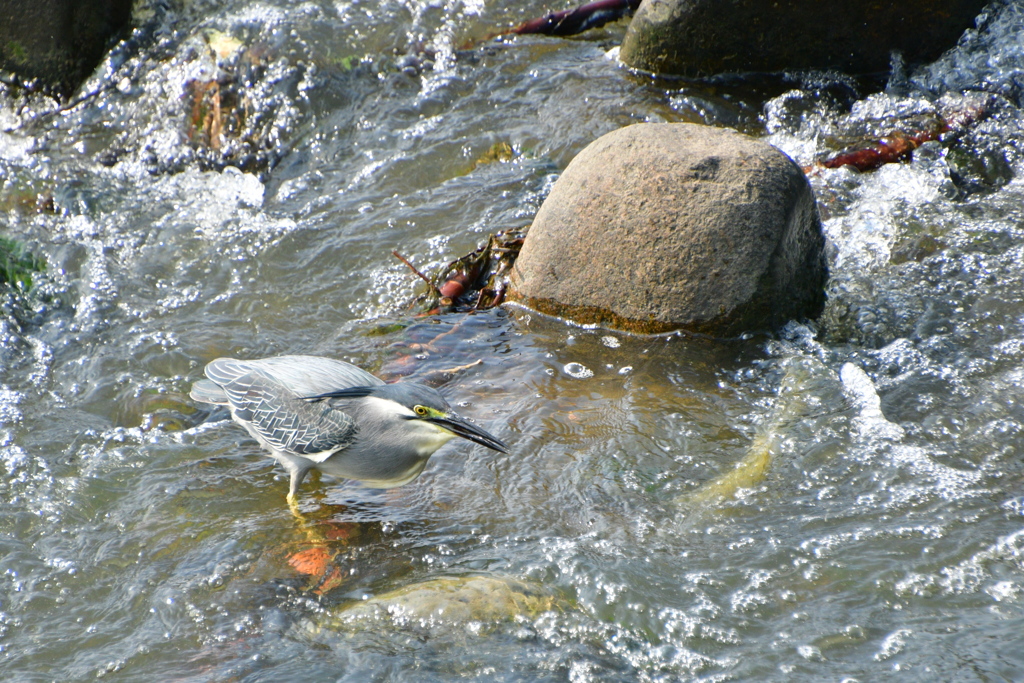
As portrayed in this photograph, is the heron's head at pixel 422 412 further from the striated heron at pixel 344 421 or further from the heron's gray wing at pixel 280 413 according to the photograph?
the heron's gray wing at pixel 280 413

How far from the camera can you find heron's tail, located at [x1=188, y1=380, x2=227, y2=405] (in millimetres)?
4297

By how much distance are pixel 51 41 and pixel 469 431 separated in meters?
6.72

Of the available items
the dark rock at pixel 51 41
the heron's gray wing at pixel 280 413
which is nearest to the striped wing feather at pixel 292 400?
the heron's gray wing at pixel 280 413

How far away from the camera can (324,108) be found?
303 inches

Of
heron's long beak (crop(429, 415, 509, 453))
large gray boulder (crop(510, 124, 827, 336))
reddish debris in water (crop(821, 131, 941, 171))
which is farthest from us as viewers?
reddish debris in water (crop(821, 131, 941, 171))

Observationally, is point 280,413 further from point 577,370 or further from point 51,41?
point 51,41

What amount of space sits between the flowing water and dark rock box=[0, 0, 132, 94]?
0.31 m

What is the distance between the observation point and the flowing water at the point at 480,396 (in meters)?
3.21

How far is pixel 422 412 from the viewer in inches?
147

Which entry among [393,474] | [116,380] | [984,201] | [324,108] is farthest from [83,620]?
[984,201]

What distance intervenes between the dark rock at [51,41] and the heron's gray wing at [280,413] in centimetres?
518

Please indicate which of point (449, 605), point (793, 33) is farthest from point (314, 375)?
point (793, 33)

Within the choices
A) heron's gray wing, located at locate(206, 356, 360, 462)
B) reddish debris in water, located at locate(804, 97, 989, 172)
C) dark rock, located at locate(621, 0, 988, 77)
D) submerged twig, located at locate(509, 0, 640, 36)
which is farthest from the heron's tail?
submerged twig, located at locate(509, 0, 640, 36)

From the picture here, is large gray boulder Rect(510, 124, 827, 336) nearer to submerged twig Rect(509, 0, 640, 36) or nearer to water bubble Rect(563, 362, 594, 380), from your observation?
water bubble Rect(563, 362, 594, 380)
